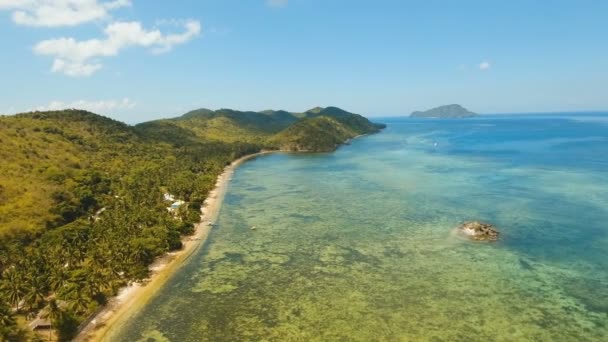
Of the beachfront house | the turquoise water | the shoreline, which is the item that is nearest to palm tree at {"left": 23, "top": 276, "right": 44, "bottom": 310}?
the shoreline

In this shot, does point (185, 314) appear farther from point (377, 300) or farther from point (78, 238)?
point (78, 238)

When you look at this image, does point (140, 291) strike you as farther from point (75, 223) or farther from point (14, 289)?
point (75, 223)

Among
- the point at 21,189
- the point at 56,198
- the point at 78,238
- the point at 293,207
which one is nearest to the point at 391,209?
the point at 293,207

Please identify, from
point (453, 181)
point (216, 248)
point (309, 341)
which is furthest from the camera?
point (453, 181)

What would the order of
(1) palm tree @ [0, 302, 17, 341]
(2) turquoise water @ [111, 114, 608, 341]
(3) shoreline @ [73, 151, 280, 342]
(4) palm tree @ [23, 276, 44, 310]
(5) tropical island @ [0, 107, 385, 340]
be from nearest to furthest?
(1) palm tree @ [0, 302, 17, 341]
(2) turquoise water @ [111, 114, 608, 341]
(3) shoreline @ [73, 151, 280, 342]
(4) palm tree @ [23, 276, 44, 310]
(5) tropical island @ [0, 107, 385, 340]

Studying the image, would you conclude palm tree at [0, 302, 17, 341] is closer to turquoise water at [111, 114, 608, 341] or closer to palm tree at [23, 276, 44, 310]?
palm tree at [23, 276, 44, 310]

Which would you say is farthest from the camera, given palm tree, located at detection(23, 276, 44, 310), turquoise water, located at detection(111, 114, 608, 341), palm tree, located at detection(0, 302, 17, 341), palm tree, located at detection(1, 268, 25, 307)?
palm tree, located at detection(23, 276, 44, 310)

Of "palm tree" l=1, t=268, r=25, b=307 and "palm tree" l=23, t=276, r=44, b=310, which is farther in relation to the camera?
"palm tree" l=23, t=276, r=44, b=310
